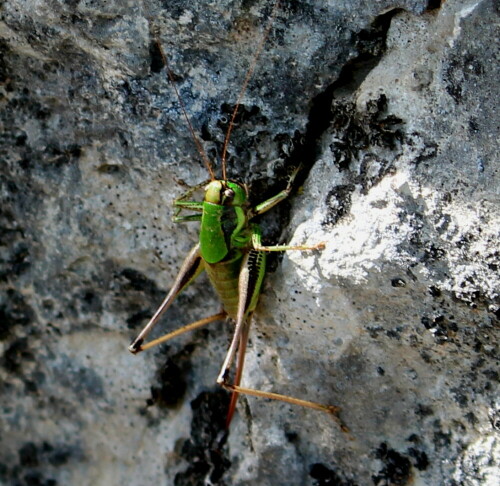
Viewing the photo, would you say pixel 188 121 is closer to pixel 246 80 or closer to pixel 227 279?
pixel 246 80

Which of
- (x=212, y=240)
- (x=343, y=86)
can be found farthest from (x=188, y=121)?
(x=343, y=86)

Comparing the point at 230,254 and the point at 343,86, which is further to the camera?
the point at 230,254

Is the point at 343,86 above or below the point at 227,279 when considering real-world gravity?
above

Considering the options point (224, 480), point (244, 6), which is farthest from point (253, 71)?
point (224, 480)

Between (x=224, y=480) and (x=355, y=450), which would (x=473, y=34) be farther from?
(x=224, y=480)

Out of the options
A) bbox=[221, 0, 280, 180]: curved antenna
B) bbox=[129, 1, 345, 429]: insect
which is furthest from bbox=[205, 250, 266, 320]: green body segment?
bbox=[221, 0, 280, 180]: curved antenna

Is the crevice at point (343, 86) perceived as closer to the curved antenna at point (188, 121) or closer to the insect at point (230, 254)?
the insect at point (230, 254)

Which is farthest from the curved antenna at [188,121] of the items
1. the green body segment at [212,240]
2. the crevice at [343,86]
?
the crevice at [343,86]

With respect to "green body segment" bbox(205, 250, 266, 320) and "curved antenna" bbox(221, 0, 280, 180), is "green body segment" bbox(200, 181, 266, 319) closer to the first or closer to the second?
"green body segment" bbox(205, 250, 266, 320)
